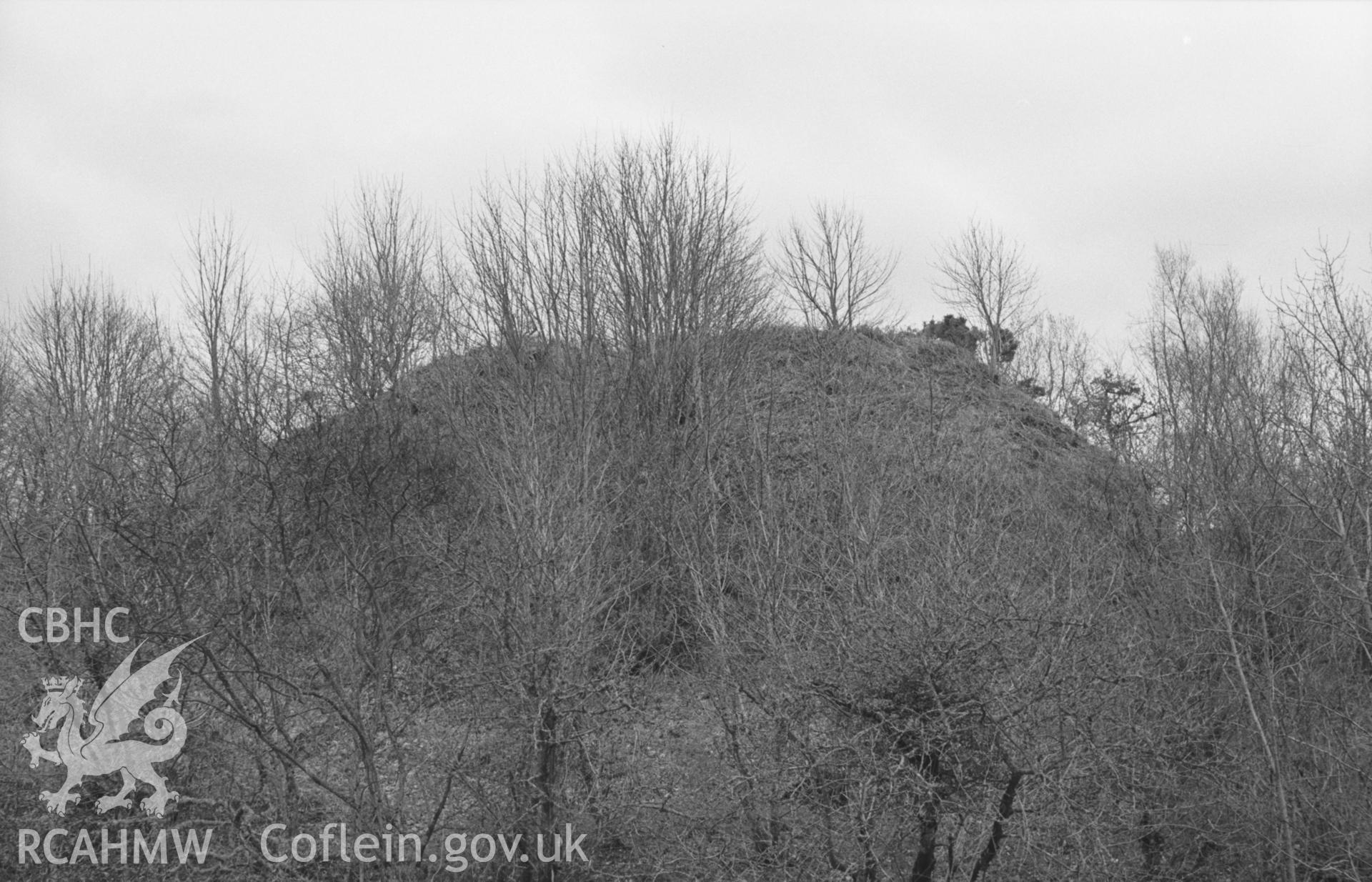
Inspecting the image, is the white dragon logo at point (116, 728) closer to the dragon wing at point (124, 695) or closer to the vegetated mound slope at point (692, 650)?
the dragon wing at point (124, 695)

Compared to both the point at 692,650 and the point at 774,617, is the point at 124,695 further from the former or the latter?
the point at 692,650

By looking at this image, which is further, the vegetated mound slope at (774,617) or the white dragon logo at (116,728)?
the white dragon logo at (116,728)

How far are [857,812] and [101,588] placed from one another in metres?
7.20

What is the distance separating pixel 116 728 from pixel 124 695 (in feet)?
1.33

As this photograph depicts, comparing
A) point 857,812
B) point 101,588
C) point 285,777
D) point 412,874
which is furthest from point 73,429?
point 857,812

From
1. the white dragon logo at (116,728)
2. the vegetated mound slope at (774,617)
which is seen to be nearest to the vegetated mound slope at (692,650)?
the vegetated mound slope at (774,617)

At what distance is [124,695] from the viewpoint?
31.2ft

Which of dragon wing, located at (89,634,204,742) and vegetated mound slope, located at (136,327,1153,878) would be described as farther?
dragon wing, located at (89,634,204,742)

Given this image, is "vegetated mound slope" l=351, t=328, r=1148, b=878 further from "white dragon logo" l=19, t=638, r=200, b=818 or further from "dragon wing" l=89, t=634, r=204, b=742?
"dragon wing" l=89, t=634, r=204, b=742

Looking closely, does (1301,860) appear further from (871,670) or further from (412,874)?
(412,874)

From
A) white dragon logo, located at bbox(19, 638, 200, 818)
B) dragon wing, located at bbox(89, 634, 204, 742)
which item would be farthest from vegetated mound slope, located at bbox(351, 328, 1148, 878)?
dragon wing, located at bbox(89, 634, 204, 742)

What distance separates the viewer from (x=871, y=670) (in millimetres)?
8242

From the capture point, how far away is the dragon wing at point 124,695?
370 inches

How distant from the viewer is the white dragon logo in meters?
9.45
